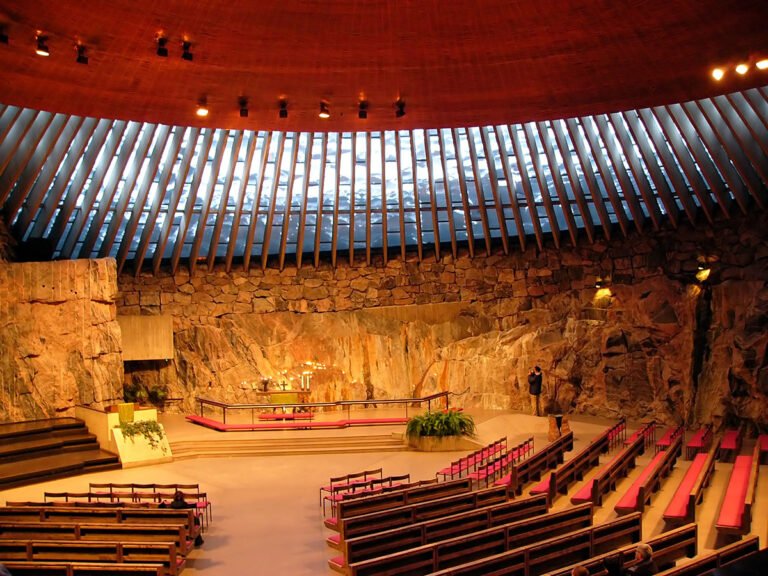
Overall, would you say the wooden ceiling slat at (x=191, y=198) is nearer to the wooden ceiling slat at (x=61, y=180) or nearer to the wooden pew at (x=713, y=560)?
the wooden ceiling slat at (x=61, y=180)

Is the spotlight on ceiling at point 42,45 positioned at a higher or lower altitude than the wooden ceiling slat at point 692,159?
lower

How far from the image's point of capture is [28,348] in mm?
17578

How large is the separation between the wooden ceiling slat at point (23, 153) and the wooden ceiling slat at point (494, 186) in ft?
28.3

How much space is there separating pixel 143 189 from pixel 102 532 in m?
10.8

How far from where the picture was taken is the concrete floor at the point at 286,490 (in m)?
9.49

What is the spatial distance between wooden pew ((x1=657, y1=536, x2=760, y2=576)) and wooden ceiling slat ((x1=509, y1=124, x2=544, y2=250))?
11220 millimetres

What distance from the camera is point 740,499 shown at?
991 cm

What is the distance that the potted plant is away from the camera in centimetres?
1606

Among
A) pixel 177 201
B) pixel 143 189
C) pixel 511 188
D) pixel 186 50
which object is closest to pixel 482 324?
pixel 511 188

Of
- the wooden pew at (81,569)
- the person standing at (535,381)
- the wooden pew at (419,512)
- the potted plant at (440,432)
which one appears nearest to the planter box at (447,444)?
the potted plant at (440,432)

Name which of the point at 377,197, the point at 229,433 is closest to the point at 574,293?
the point at 377,197

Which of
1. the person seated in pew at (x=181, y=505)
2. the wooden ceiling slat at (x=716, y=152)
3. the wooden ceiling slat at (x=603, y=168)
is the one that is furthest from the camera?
the wooden ceiling slat at (x=603, y=168)

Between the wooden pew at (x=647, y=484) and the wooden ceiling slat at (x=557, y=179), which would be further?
the wooden ceiling slat at (x=557, y=179)

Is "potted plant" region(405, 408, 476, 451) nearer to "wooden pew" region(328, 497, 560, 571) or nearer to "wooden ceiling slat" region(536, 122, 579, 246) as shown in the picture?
"wooden ceiling slat" region(536, 122, 579, 246)
